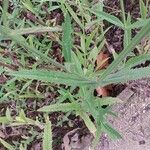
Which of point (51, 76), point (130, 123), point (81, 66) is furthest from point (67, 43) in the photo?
point (130, 123)

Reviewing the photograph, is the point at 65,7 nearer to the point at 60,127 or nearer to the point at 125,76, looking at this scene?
the point at 60,127

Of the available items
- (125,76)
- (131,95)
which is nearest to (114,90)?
(131,95)

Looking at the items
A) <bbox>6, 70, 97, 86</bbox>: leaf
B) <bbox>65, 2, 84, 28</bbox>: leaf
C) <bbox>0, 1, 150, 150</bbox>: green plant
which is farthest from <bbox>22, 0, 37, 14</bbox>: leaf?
<bbox>6, 70, 97, 86</bbox>: leaf

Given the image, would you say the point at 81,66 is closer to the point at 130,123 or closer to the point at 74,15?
the point at 74,15

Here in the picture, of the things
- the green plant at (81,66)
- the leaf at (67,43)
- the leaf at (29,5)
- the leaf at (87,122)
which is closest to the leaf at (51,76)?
the green plant at (81,66)

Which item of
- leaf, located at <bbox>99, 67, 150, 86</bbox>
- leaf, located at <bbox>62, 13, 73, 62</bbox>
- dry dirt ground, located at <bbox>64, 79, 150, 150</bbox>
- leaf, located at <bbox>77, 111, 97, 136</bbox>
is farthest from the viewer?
dry dirt ground, located at <bbox>64, 79, 150, 150</bbox>

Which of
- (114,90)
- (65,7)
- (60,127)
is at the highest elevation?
(65,7)

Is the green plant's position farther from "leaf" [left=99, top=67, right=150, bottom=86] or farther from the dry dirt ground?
the dry dirt ground

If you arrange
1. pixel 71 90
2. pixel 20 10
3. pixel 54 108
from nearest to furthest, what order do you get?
pixel 54 108 < pixel 71 90 < pixel 20 10
